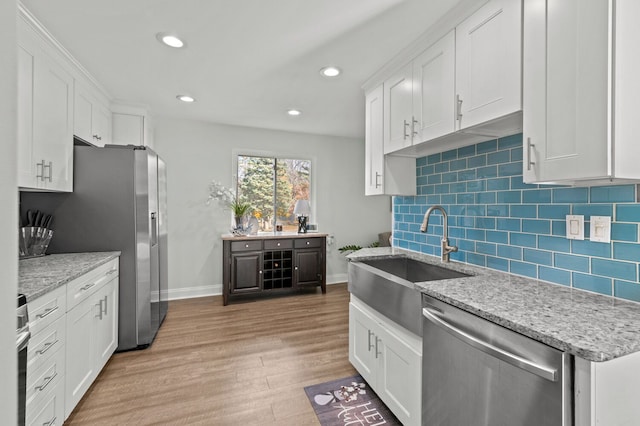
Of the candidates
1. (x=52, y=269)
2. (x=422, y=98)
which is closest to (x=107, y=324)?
(x=52, y=269)

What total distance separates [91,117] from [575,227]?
3.81 meters

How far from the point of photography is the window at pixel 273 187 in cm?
453

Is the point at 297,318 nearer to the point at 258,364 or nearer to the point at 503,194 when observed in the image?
the point at 258,364

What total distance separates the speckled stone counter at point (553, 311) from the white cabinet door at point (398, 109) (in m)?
1.11

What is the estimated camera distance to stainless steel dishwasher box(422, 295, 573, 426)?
0.88 m

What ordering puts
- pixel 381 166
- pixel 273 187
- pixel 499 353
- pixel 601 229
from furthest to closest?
pixel 273 187 → pixel 381 166 → pixel 601 229 → pixel 499 353

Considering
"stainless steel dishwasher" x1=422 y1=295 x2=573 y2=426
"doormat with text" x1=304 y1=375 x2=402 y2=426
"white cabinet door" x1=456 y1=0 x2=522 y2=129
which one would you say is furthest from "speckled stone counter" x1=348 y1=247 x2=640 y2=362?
"doormat with text" x1=304 y1=375 x2=402 y2=426

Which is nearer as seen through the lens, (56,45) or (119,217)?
(56,45)

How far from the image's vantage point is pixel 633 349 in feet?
2.69

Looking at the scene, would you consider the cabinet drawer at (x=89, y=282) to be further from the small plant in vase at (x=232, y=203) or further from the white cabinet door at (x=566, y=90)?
the white cabinet door at (x=566, y=90)

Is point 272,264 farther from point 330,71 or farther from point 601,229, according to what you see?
point 601,229

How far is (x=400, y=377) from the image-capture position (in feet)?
5.34

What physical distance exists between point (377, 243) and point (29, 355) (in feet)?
15.1

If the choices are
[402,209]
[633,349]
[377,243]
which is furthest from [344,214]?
[633,349]
